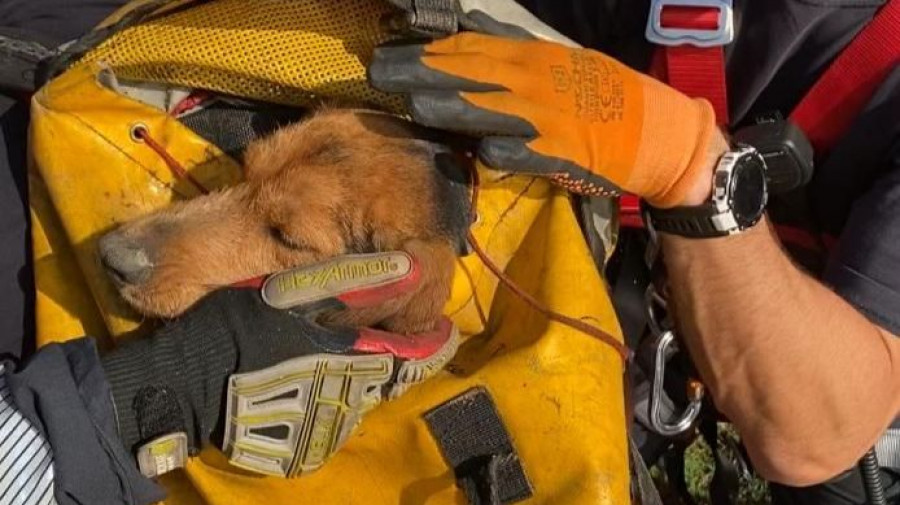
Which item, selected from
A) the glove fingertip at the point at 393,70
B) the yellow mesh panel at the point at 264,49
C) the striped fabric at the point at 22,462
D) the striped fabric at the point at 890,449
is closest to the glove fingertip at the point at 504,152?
Answer: the glove fingertip at the point at 393,70

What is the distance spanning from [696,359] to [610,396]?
1.15 feet

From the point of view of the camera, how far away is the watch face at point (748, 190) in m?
2.53

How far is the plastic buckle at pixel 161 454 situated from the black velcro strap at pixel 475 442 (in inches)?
20.1

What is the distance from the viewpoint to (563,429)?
2.48 meters

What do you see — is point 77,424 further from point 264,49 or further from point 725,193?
point 725,193

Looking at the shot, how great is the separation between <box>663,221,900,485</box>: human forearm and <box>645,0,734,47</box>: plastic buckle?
0.44 meters

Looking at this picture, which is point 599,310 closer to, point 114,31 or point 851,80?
point 851,80

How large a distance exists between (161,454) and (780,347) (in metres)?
1.32

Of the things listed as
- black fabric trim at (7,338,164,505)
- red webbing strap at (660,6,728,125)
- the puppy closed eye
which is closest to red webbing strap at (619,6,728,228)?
red webbing strap at (660,6,728,125)

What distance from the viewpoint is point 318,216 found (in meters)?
2.67

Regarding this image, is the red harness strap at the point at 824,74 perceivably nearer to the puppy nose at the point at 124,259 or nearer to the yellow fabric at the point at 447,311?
the yellow fabric at the point at 447,311

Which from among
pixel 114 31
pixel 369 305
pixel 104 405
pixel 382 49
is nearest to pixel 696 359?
pixel 369 305

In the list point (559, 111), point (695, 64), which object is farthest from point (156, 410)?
point (695, 64)

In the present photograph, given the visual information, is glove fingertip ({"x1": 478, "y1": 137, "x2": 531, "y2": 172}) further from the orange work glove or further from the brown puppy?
the brown puppy
